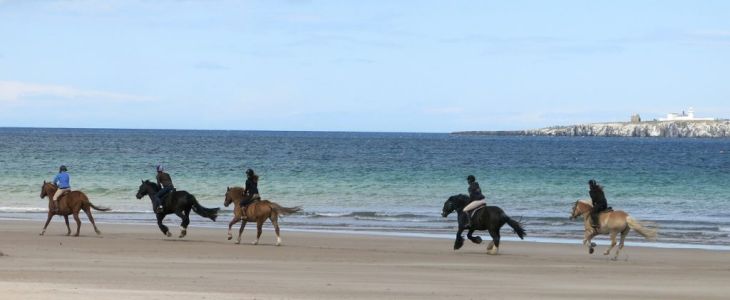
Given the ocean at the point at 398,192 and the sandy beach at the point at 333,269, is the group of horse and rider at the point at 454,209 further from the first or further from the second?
the ocean at the point at 398,192

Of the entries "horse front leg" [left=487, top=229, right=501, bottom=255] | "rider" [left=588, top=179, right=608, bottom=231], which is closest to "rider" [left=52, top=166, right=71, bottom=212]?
"horse front leg" [left=487, top=229, right=501, bottom=255]

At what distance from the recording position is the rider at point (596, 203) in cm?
2148

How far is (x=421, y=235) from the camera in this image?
1102 inches

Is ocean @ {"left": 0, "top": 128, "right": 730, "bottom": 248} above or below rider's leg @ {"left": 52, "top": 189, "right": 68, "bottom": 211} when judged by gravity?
below

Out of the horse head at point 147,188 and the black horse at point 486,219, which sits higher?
the horse head at point 147,188

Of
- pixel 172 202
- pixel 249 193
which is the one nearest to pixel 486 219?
pixel 249 193

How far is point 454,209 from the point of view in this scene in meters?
22.4

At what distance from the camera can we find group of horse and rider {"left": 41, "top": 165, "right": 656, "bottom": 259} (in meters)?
21.7

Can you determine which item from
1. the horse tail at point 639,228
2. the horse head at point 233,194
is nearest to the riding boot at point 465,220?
the horse tail at point 639,228

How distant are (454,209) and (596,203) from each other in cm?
276

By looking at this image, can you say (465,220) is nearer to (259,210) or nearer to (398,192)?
(259,210)

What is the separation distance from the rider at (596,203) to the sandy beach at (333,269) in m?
0.69

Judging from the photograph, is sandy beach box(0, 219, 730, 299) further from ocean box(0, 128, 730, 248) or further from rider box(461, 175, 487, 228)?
ocean box(0, 128, 730, 248)

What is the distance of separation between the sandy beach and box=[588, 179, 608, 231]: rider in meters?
0.69
